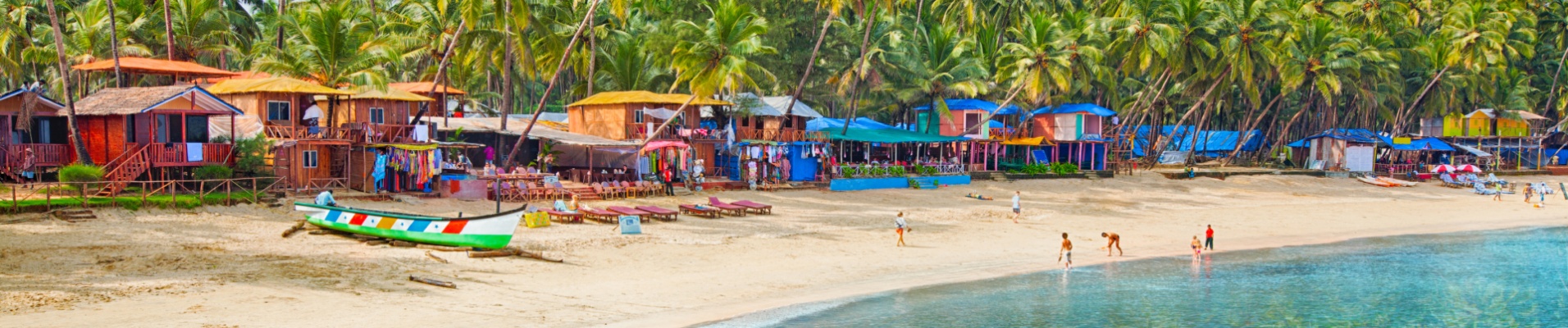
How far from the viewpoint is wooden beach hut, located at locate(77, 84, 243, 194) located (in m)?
28.2

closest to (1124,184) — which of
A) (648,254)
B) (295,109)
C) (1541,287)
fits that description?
(1541,287)

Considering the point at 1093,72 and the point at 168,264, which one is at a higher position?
the point at 1093,72

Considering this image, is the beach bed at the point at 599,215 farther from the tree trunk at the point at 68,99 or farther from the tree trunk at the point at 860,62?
the tree trunk at the point at 860,62

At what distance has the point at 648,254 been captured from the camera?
25.2 m

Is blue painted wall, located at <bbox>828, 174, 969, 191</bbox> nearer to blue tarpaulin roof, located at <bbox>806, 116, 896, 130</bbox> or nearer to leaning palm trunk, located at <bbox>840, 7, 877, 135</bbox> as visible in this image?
leaning palm trunk, located at <bbox>840, 7, 877, 135</bbox>

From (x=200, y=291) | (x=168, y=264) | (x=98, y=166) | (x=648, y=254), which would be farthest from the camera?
(x=98, y=166)

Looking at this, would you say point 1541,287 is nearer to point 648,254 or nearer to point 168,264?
point 648,254

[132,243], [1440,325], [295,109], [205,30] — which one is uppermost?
[205,30]

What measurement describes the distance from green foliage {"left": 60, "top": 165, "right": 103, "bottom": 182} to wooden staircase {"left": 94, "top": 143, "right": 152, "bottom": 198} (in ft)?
0.89

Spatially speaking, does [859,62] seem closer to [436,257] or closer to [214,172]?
[214,172]

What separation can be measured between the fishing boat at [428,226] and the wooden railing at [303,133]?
24.1 ft

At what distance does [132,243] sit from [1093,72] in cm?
Result: 4115

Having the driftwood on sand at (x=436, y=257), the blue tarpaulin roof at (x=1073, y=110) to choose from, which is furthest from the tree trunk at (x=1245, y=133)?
the driftwood on sand at (x=436, y=257)

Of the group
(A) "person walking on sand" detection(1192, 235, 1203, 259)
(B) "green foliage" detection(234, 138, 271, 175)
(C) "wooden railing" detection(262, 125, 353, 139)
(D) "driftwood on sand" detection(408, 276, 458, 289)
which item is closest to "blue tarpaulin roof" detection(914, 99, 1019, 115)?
(A) "person walking on sand" detection(1192, 235, 1203, 259)
